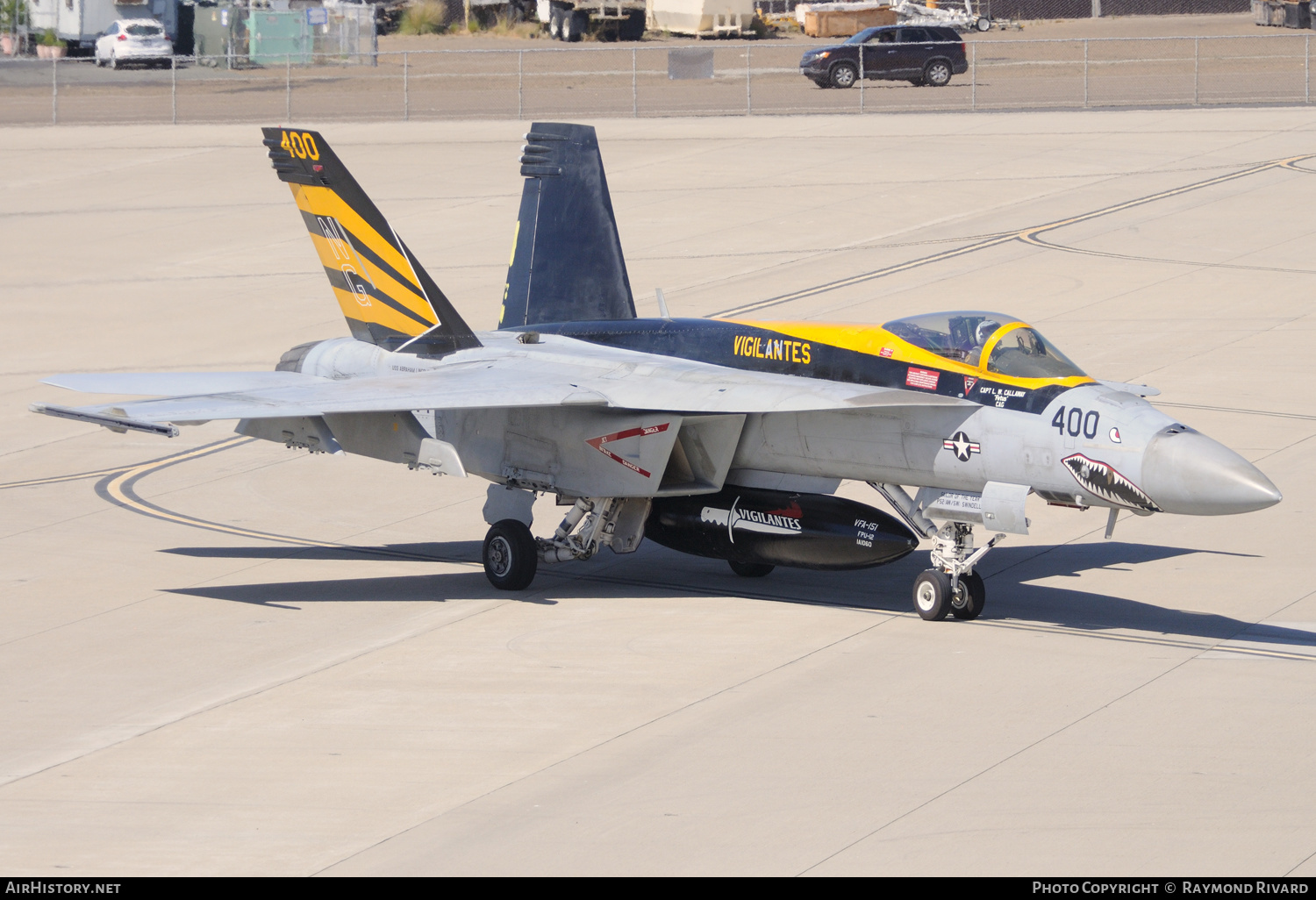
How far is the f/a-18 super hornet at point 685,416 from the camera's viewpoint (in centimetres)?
1410

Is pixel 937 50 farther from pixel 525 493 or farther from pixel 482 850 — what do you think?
pixel 482 850

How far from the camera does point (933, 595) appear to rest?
49.1 ft

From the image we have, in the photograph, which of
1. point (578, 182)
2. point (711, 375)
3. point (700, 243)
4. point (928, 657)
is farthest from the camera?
point (700, 243)

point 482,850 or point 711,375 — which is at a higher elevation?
point 711,375

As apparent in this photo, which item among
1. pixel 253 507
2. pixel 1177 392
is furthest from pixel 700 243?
pixel 253 507

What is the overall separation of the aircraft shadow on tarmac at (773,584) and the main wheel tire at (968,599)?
25cm

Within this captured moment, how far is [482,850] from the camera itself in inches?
404

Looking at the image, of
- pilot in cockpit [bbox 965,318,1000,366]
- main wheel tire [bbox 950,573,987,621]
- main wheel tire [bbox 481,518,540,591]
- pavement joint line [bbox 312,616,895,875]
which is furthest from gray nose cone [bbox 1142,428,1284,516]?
main wheel tire [bbox 481,518,540,591]

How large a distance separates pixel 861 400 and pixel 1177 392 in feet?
35.1

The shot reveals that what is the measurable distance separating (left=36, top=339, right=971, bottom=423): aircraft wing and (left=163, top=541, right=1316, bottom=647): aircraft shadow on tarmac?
6.90 feet

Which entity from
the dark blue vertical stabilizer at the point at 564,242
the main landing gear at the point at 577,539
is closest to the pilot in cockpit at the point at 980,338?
the main landing gear at the point at 577,539

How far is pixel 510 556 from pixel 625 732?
4599mm

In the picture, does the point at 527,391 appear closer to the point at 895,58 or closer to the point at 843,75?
the point at 895,58

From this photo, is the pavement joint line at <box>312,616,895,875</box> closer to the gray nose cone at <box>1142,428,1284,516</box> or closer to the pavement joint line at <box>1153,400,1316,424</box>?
the gray nose cone at <box>1142,428,1284,516</box>
